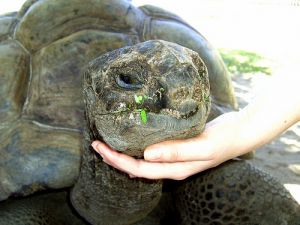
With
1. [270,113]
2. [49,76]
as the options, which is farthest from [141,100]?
[49,76]

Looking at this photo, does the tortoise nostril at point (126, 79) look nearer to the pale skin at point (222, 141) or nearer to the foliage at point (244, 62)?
→ the pale skin at point (222, 141)

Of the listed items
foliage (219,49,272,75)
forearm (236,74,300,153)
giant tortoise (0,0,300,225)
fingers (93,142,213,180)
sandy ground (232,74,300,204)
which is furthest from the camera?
foliage (219,49,272,75)

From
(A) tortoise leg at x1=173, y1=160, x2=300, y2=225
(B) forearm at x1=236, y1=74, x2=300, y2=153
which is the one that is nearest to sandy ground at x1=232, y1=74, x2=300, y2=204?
(A) tortoise leg at x1=173, y1=160, x2=300, y2=225

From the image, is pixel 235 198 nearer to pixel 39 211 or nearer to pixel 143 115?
pixel 39 211

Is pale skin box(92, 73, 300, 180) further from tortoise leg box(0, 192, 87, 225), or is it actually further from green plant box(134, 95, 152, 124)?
tortoise leg box(0, 192, 87, 225)

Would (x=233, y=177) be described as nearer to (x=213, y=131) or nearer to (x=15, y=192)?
(x=213, y=131)

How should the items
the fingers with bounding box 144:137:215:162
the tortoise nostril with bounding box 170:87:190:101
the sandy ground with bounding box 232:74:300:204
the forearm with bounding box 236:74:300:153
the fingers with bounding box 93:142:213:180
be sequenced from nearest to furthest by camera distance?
1. the tortoise nostril with bounding box 170:87:190:101
2. the fingers with bounding box 144:137:215:162
3. the fingers with bounding box 93:142:213:180
4. the forearm with bounding box 236:74:300:153
5. the sandy ground with bounding box 232:74:300:204

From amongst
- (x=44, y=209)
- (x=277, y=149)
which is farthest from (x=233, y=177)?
(x=277, y=149)

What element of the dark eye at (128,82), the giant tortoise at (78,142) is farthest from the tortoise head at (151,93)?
the giant tortoise at (78,142)
